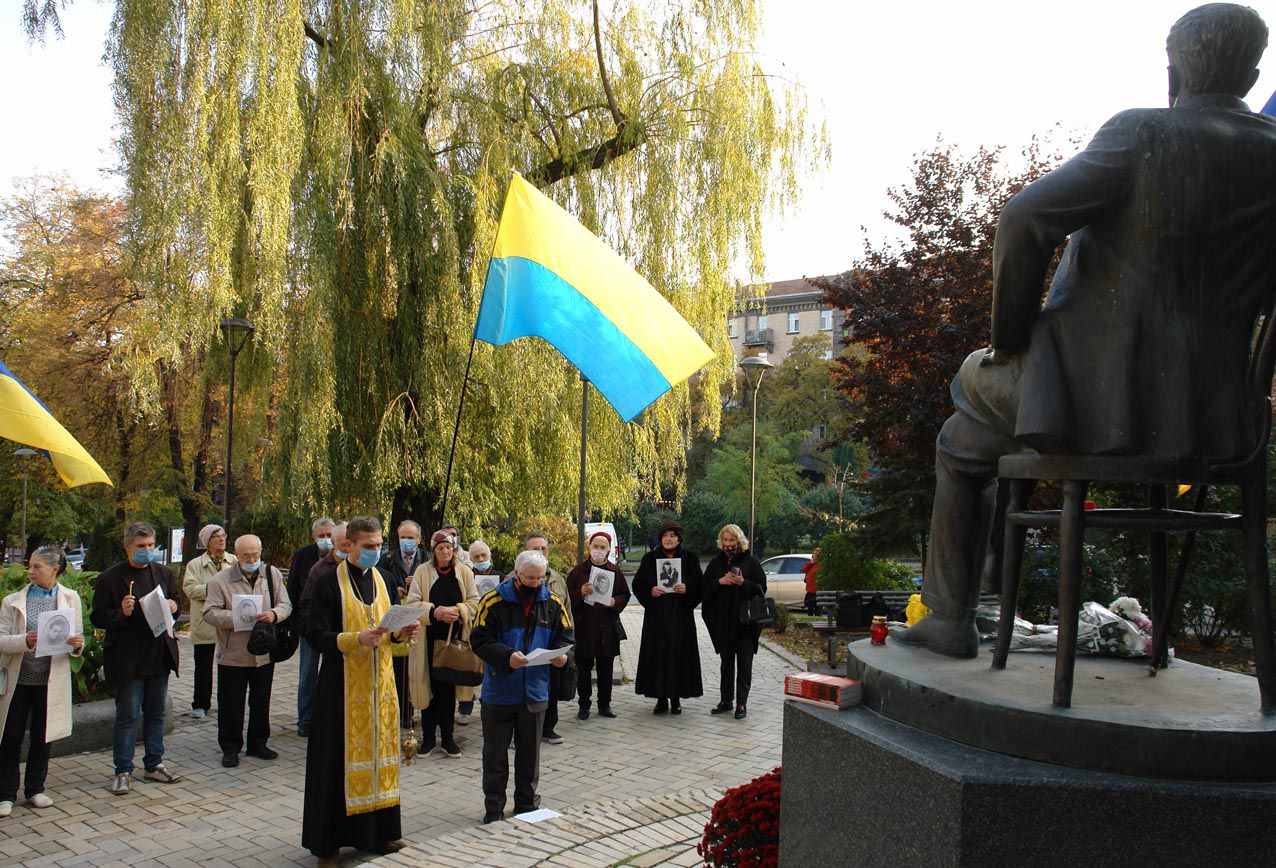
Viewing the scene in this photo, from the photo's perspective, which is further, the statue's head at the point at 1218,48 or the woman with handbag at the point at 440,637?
the woman with handbag at the point at 440,637

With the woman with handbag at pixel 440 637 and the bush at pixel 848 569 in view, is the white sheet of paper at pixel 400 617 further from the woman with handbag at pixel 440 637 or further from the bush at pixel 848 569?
the bush at pixel 848 569

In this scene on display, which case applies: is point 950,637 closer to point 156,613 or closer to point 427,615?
point 427,615

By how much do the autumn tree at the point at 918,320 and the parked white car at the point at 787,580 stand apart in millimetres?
6658

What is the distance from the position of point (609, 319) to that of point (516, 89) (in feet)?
23.4

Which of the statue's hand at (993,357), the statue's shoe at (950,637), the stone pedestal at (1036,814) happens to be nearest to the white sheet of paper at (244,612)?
the statue's shoe at (950,637)

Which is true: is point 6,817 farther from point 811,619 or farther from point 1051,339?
point 811,619

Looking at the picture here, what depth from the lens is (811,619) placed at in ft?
61.5

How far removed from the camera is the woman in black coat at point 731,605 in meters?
9.88

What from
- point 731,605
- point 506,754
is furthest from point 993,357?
point 731,605

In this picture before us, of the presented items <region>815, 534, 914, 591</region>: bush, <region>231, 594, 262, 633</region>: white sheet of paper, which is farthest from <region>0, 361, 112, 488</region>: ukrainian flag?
<region>815, 534, 914, 591</region>: bush

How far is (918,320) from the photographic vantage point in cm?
1576

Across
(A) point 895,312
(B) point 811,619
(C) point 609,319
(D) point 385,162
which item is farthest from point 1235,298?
(B) point 811,619

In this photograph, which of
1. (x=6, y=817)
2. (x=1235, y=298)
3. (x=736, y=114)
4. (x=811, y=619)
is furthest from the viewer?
(x=811, y=619)

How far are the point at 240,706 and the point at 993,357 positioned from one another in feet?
21.6
